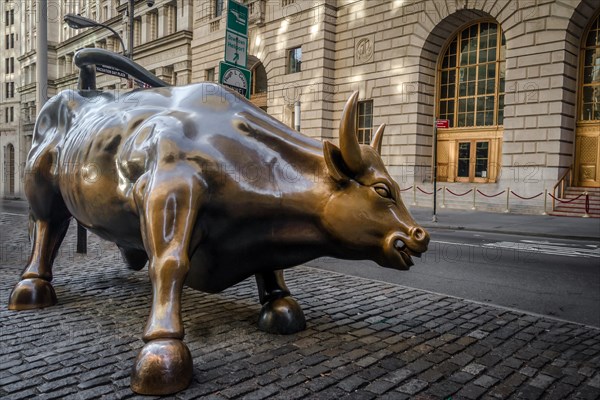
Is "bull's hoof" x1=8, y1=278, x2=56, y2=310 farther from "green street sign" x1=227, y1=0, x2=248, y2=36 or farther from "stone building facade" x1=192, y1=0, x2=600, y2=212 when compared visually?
"stone building facade" x1=192, y1=0, x2=600, y2=212

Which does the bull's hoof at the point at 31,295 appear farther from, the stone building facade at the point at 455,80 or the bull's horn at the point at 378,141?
the stone building facade at the point at 455,80

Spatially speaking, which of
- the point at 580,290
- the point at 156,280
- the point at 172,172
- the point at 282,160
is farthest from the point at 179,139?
the point at 580,290

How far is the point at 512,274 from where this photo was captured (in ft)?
24.2

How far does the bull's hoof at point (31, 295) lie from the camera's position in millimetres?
4250

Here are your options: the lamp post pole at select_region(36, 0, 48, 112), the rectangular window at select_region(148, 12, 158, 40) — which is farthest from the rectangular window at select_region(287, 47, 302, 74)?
the lamp post pole at select_region(36, 0, 48, 112)

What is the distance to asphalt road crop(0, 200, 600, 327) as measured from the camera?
223 inches

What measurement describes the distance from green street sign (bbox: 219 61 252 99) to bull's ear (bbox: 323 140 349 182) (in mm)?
5400

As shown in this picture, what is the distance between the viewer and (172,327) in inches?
108

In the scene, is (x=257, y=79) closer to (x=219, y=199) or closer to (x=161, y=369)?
(x=219, y=199)

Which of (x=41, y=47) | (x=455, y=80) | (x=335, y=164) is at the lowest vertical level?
(x=335, y=164)

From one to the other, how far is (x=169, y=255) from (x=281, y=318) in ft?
4.14

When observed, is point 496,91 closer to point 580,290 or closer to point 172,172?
point 580,290

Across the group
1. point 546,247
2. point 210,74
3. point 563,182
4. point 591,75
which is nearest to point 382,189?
point 546,247

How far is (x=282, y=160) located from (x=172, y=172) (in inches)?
27.8
